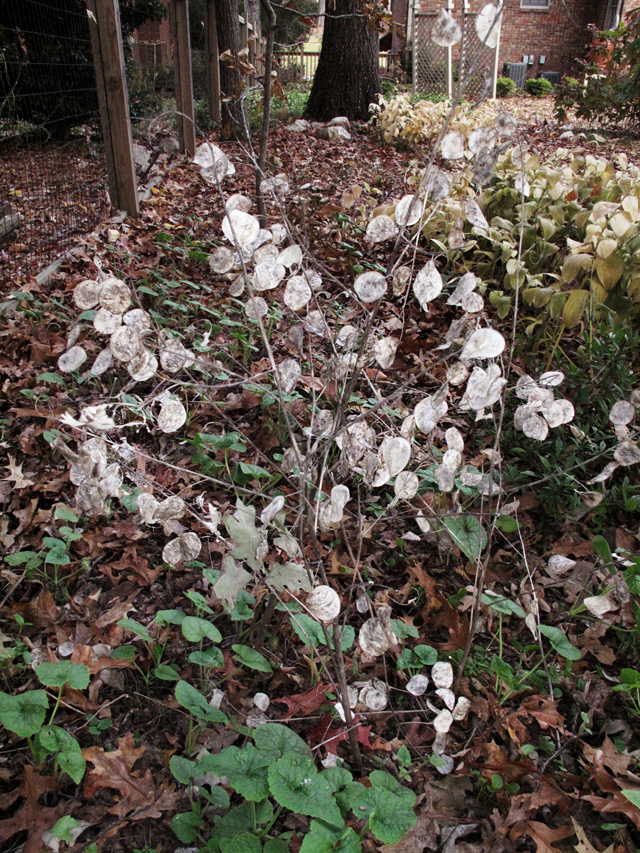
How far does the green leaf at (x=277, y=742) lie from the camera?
1105mm

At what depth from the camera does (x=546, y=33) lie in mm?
19891

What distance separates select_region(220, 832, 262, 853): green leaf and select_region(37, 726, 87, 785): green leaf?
32cm

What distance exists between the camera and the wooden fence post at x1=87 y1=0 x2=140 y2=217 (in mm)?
3508

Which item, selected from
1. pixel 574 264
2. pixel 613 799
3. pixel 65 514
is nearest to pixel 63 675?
pixel 65 514

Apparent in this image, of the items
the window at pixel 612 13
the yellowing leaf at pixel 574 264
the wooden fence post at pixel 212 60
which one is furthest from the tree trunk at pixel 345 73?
the window at pixel 612 13

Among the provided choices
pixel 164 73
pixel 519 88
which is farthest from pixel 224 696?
pixel 519 88

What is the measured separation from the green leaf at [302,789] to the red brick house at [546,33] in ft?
75.2

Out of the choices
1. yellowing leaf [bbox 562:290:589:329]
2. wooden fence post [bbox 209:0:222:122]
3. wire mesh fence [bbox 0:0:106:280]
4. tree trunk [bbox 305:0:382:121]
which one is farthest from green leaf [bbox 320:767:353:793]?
tree trunk [bbox 305:0:382:121]

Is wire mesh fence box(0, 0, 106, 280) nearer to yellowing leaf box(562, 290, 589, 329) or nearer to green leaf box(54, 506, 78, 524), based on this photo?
green leaf box(54, 506, 78, 524)

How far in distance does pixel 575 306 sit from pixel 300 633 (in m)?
1.76

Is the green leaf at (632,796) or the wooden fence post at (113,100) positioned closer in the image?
the green leaf at (632,796)

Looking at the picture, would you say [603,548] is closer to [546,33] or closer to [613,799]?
[613,799]

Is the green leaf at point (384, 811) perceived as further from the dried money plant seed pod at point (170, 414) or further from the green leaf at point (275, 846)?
the dried money plant seed pod at point (170, 414)

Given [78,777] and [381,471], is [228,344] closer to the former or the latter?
[381,471]
